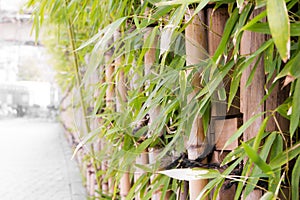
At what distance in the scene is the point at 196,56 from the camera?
493mm

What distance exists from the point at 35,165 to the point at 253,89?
2.09 meters

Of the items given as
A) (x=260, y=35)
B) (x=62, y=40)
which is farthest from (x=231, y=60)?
(x=62, y=40)

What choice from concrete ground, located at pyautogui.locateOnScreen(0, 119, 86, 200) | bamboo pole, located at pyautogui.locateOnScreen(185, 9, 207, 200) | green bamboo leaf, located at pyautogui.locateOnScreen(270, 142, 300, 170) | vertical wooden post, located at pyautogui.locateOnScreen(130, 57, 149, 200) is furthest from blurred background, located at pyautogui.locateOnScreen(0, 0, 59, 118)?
green bamboo leaf, located at pyautogui.locateOnScreen(270, 142, 300, 170)

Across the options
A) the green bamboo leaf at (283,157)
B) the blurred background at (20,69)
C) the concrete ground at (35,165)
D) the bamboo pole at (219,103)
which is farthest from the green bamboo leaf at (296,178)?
the blurred background at (20,69)

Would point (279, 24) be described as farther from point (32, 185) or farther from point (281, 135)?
point (32, 185)

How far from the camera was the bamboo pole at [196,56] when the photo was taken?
1.62ft

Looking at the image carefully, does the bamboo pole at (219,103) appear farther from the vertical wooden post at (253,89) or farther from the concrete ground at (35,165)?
the concrete ground at (35,165)

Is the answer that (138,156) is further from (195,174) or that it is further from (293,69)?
(293,69)

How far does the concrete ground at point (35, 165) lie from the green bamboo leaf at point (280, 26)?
1522 millimetres

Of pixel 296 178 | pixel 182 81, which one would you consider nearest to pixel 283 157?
pixel 296 178

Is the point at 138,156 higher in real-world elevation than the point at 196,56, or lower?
lower

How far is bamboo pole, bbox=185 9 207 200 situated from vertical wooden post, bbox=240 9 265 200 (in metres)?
0.05

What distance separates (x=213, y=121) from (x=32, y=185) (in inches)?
63.0

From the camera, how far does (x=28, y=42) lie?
217cm
